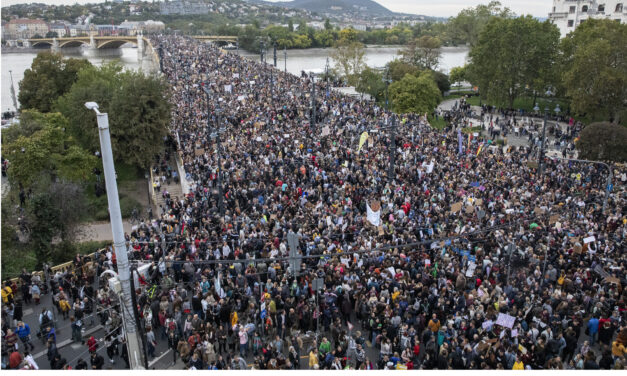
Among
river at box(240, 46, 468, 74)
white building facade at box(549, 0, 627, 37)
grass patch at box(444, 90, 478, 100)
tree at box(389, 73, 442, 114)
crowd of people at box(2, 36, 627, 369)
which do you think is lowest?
crowd of people at box(2, 36, 627, 369)

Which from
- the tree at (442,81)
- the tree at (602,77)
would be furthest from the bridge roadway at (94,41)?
the tree at (602,77)

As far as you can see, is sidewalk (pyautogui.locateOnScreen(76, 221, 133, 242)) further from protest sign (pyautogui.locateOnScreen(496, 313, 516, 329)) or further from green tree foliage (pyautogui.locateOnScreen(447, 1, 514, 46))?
green tree foliage (pyautogui.locateOnScreen(447, 1, 514, 46))

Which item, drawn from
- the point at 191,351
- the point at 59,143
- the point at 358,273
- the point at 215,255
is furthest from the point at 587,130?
the point at 59,143

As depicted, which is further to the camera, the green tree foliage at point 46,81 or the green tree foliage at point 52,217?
the green tree foliage at point 46,81

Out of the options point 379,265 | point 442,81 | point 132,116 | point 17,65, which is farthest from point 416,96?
point 17,65

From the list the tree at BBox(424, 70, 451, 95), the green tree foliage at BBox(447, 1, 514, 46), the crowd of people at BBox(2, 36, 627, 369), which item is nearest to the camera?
the crowd of people at BBox(2, 36, 627, 369)

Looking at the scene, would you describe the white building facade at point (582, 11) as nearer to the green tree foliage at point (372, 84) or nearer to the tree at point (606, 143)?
the green tree foliage at point (372, 84)

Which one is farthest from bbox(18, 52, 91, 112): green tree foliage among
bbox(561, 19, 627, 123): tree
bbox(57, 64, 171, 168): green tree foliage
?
bbox(561, 19, 627, 123): tree
